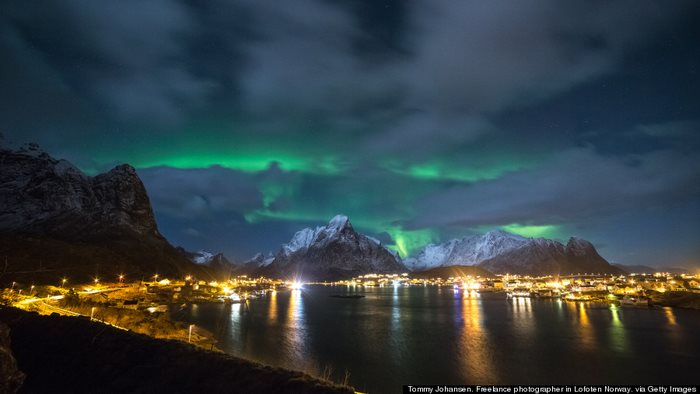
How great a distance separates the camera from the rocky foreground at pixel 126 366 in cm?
2269

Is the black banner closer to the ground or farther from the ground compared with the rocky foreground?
closer to the ground

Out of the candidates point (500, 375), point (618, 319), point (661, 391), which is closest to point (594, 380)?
point (661, 391)

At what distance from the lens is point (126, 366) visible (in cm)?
2777

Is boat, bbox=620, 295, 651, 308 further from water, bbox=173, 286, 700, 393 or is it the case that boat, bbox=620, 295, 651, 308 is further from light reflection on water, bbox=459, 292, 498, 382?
light reflection on water, bbox=459, 292, 498, 382

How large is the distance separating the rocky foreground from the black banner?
18.4 metres

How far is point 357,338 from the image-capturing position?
69625mm

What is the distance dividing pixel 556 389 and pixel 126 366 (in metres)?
39.4

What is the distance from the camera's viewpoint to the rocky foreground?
2269 cm

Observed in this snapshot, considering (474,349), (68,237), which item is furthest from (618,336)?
(68,237)

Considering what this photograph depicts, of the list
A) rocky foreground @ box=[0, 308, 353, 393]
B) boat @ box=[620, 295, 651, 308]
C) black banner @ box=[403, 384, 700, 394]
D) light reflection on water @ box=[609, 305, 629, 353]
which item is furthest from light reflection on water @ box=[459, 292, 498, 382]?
boat @ box=[620, 295, 651, 308]

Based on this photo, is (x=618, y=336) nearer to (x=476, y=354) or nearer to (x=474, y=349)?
(x=474, y=349)

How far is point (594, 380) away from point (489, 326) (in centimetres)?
4588

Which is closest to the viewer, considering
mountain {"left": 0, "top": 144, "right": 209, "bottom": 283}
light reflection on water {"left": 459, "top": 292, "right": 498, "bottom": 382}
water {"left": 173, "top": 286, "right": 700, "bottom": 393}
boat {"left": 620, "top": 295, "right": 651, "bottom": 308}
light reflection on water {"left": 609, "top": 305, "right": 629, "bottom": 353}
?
water {"left": 173, "top": 286, "right": 700, "bottom": 393}

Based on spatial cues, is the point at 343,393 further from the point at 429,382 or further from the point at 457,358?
the point at 457,358
